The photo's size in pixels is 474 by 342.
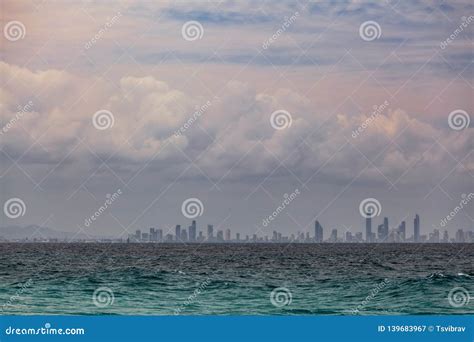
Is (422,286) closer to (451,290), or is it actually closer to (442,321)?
(451,290)

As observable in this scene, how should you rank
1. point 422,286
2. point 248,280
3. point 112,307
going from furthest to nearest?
1. point 248,280
2. point 422,286
3. point 112,307

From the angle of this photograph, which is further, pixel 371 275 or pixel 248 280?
pixel 371 275

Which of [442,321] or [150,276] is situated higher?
[150,276]

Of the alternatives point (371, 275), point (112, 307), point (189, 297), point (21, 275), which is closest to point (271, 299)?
point (189, 297)

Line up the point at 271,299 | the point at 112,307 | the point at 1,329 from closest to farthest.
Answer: the point at 1,329, the point at 112,307, the point at 271,299

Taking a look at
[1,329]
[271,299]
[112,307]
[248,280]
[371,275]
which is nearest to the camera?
[1,329]

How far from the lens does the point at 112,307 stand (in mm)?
29828

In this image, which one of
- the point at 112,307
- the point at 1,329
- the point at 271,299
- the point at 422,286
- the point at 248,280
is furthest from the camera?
the point at 248,280

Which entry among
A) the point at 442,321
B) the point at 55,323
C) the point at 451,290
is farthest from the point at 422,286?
the point at 55,323

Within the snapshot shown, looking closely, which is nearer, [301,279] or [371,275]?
[301,279]

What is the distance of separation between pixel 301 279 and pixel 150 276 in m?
8.62

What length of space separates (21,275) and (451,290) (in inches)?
1088

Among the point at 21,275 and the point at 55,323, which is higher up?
the point at 21,275

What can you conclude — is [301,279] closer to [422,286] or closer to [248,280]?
[248,280]
